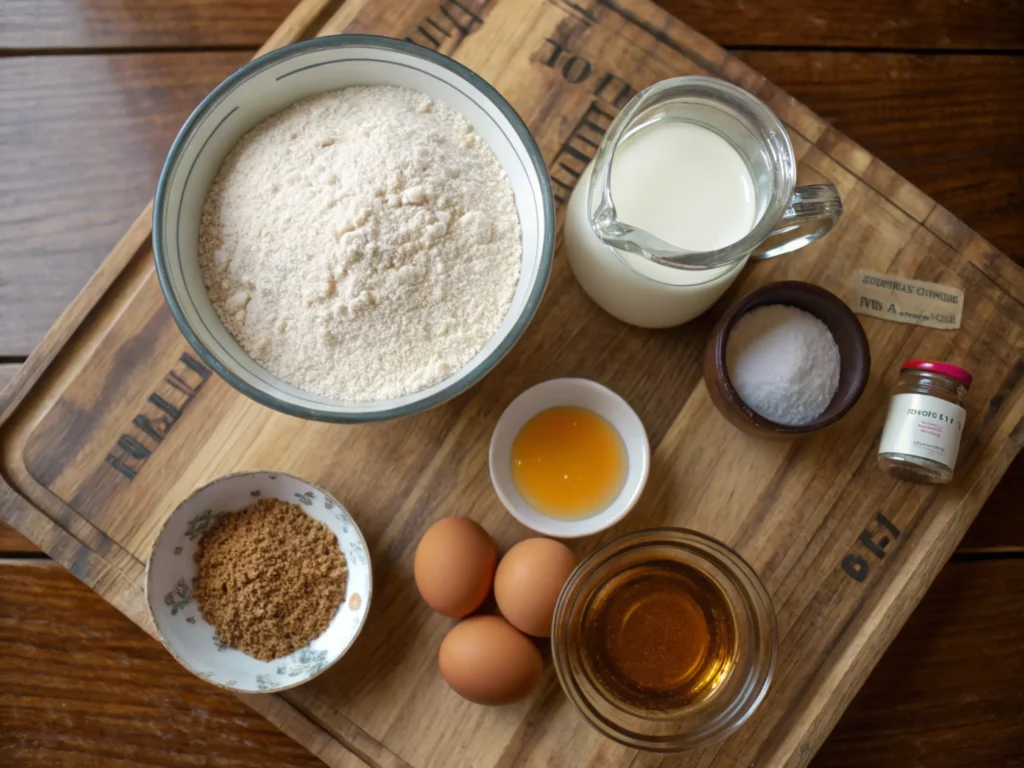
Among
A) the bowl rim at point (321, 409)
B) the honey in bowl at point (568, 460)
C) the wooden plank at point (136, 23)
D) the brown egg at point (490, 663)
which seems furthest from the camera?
the wooden plank at point (136, 23)

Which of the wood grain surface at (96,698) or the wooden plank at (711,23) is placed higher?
the wooden plank at (711,23)

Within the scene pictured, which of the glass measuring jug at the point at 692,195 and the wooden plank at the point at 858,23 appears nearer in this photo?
the glass measuring jug at the point at 692,195

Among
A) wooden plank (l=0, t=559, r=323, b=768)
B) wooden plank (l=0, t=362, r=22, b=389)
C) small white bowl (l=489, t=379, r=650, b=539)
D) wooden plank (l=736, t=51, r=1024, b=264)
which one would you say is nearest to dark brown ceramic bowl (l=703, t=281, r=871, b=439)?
small white bowl (l=489, t=379, r=650, b=539)

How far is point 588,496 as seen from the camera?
98 centimetres

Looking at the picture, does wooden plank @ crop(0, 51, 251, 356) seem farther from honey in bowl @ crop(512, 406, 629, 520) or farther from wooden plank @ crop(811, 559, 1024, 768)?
wooden plank @ crop(811, 559, 1024, 768)

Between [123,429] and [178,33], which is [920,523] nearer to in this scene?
[123,429]

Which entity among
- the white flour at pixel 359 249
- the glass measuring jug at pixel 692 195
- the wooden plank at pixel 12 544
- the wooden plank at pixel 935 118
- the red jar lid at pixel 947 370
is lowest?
the wooden plank at pixel 12 544

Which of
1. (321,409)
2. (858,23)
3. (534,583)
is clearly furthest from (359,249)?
(858,23)

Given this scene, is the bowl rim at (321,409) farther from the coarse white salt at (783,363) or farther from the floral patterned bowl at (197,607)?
the coarse white salt at (783,363)

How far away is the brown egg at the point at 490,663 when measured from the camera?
2.85 ft

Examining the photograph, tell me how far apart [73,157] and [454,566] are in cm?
82

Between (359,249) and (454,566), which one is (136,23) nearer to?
(359,249)

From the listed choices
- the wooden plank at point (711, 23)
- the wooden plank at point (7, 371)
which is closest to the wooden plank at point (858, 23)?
the wooden plank at point (711, 23)

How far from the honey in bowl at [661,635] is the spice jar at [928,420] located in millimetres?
300
